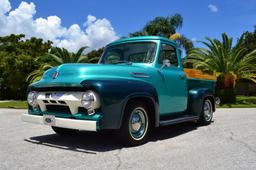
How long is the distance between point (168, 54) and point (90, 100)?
2887 millimetres

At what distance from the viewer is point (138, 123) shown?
661 cm

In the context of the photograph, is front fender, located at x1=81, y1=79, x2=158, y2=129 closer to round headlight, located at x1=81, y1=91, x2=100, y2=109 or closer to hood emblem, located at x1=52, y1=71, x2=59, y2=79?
round headlight, located at x1=81, y1=91, x2=100, y2=109

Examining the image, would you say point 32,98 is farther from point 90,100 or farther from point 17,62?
point 17,62

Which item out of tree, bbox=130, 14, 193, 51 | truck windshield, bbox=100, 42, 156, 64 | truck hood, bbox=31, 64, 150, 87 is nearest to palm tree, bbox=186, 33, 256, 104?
tree, bbox=130, 14, 193, 51

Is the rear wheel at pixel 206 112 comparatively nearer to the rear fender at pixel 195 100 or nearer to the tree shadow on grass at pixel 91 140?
the rear fender at pixel 195 100

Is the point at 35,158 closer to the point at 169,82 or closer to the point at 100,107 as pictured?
the point at 100,107

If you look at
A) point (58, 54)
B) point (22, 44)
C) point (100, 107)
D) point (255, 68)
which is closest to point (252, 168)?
point (100, 107)

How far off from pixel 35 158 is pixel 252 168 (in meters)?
3.39

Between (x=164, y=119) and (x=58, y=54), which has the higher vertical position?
(x=58, y=54)

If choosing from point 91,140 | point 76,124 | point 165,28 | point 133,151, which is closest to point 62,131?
point 91,140

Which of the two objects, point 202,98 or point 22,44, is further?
point 22,44

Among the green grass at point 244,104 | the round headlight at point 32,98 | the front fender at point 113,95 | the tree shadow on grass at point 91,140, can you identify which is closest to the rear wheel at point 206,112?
the tree shadow on grass at point 91,140

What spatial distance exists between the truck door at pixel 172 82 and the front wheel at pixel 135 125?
2.25 feet

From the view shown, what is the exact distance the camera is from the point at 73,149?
6.20 m
